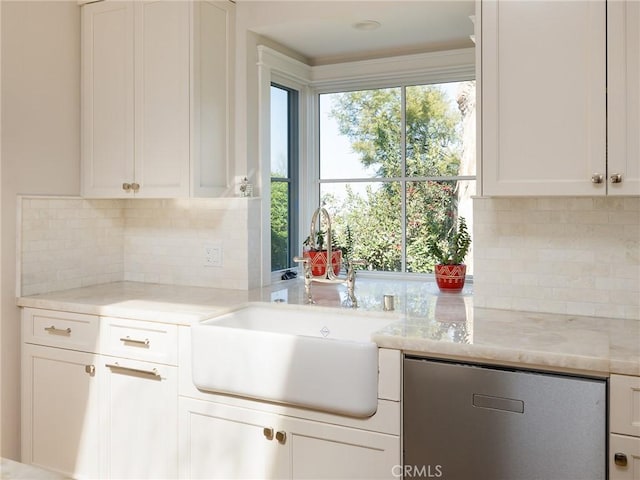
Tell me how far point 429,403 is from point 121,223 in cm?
205

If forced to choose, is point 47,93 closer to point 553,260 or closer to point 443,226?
point 443,226

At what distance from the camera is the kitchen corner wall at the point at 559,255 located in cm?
208

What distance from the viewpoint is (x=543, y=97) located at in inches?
75.8

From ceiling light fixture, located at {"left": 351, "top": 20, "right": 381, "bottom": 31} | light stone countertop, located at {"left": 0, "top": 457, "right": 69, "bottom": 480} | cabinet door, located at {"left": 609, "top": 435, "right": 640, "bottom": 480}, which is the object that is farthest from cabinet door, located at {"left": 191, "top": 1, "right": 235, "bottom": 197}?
cabinet door, located at {"left": 609, "top": 435, "right": 640, "bottom": 480}

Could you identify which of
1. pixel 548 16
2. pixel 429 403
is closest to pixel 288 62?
pixel 548 16

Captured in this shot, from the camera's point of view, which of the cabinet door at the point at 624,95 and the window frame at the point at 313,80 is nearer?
the cabinet door at the point at 624,95

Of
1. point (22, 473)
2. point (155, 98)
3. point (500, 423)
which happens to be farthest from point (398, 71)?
point (22, 473)

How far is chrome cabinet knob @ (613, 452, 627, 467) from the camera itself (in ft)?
5.12

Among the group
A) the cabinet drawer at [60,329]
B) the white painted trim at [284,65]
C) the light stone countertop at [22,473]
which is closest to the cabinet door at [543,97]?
the white painted trim at [284,65]

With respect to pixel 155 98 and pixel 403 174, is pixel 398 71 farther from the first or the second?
pixel 155 98

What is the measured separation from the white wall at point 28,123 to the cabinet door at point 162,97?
1.27ft

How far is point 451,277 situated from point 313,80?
1405 millimetres

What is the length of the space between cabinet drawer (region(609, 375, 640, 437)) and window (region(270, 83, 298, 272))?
1880mm

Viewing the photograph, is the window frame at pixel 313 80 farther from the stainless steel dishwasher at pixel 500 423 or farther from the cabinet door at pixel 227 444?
the stainless steel dishwasher at pixel 500 423
